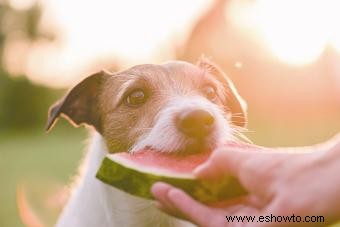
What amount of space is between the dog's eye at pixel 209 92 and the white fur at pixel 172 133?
2.32ft

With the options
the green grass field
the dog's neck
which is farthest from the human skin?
the green grass field

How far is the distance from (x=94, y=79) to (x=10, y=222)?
494 cm

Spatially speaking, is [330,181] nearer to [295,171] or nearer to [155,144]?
[295,171]

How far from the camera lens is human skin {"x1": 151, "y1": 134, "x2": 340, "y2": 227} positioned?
313cm

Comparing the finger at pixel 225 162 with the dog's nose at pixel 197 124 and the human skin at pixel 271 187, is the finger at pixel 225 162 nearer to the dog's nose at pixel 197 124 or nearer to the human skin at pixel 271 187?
the human skin at pixel 271 187

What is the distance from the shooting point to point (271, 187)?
329 centimetres

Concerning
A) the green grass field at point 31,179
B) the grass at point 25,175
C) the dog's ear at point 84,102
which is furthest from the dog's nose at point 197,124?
the grass at point 25,175

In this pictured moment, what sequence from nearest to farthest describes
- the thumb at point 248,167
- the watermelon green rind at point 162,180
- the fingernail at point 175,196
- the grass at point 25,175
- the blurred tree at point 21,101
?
the thumb at point 248,167 → the fingernail at point 175,196 → the watermelon green rind at point 162,180 → the grass at point 25,175 → the blurred tree at point 21,101

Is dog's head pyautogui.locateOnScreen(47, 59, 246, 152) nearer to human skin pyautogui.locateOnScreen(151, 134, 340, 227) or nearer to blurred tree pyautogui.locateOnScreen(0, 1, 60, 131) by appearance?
human skin pyautogui.locateOnScreen(151, 134, 340, 227)

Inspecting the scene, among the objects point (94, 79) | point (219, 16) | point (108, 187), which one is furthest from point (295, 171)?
point (219, 16)

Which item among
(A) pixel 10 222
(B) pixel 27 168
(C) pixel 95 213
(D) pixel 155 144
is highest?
(D) pixel 155 144

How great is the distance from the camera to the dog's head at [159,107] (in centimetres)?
453

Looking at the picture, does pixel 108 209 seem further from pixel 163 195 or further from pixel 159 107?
pixel 163 195

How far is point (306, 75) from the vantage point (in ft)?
93.0
